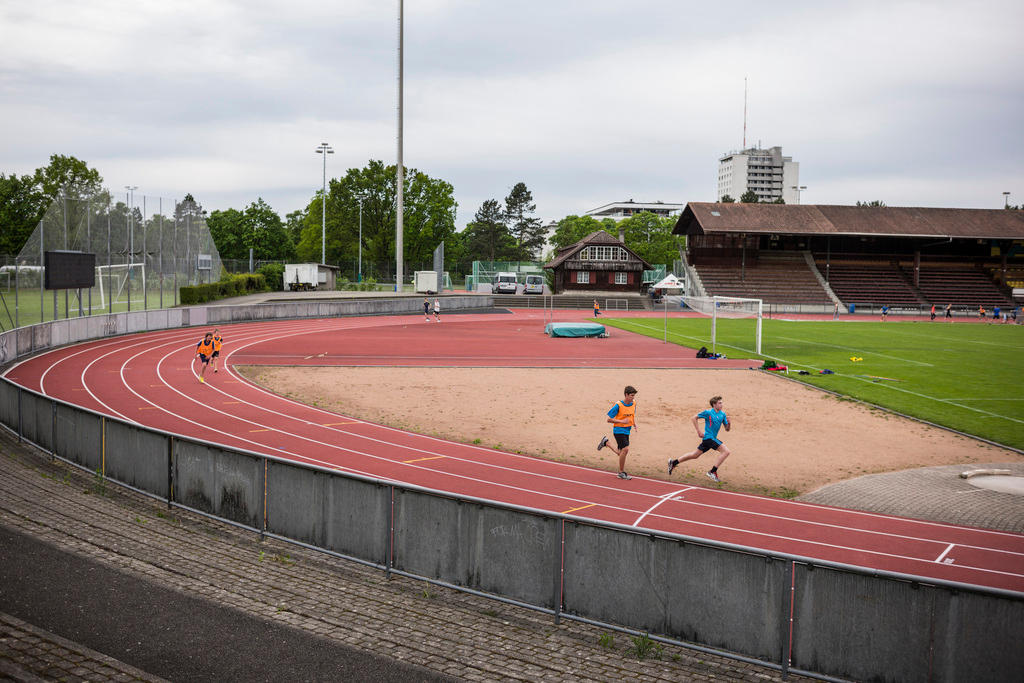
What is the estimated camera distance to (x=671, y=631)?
7.96 m

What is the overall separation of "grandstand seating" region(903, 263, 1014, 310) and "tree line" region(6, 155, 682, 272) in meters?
35.6

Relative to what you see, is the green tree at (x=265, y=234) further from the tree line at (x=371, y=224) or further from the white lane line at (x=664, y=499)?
the white lane line at (x=664, y=499)

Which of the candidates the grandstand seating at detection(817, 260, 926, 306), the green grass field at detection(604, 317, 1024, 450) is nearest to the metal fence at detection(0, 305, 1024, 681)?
the green grass field at detection(604, 317, 1024, 450)

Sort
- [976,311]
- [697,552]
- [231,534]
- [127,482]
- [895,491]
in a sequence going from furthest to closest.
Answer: [976,311] < [895,491] < [127,482] < [231,534] < [697,552]

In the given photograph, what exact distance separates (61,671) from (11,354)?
2595 centimetres

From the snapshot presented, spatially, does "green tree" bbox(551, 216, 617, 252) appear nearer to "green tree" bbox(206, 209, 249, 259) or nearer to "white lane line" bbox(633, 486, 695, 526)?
"green tree" bbox(206, 209, 249, 259)

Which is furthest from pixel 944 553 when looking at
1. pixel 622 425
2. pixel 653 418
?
pixel 653 418

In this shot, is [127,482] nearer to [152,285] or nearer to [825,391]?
[825,391]

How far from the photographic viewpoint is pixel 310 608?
29.1 feet

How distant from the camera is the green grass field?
23.3 metres

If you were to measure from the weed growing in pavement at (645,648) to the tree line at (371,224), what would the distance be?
47.9 metres

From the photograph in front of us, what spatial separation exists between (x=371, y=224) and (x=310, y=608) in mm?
90951

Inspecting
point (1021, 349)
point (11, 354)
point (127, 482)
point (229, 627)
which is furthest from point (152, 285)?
point (1021, 349)

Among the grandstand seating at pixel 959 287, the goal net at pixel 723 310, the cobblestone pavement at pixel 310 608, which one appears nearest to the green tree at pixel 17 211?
the goal net at pixel 723 310
